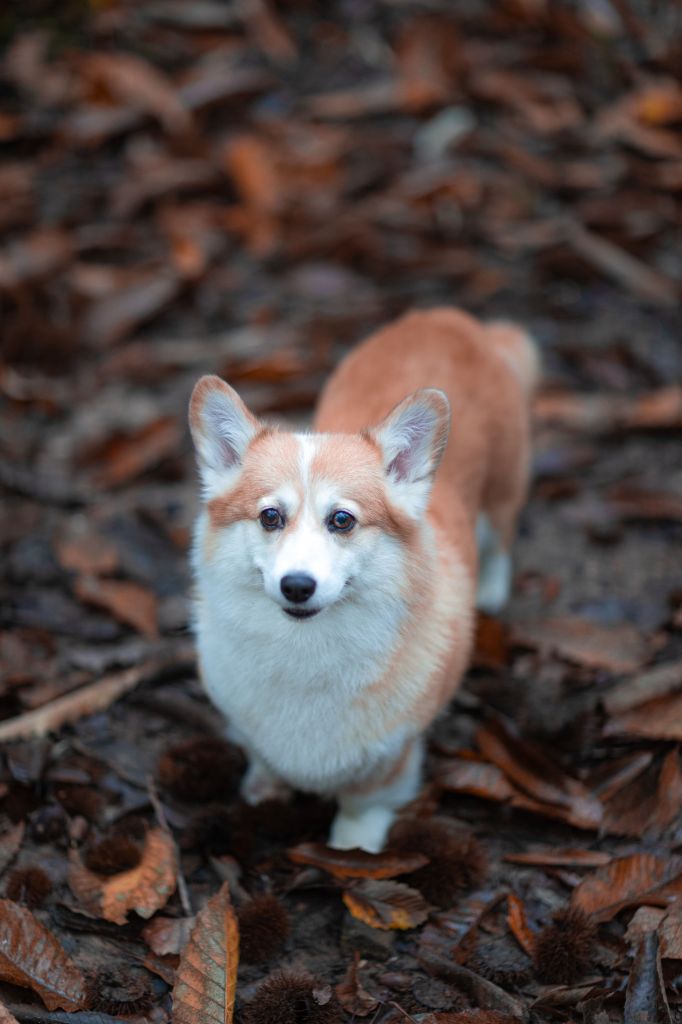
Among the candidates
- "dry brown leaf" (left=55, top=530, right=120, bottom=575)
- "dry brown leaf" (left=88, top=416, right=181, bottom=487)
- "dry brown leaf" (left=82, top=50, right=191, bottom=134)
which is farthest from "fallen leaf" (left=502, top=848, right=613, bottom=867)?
"dry brown leaf" (left=82, top=50, right=191, bottom=134)

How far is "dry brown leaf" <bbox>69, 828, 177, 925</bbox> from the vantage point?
274 cm

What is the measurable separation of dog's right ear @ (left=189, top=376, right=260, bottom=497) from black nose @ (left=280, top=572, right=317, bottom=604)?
0.53m

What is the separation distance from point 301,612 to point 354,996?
1.05 metres

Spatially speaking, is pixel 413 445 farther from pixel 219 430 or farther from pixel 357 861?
pixel 357 861

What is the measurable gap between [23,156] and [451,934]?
508cm

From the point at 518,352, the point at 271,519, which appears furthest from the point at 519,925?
the point at 518,352

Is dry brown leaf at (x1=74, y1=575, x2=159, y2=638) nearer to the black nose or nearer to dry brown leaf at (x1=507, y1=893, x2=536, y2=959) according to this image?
the black nose

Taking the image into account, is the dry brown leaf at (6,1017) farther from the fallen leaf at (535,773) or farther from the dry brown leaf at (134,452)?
the dry brown leaf at (134,452)

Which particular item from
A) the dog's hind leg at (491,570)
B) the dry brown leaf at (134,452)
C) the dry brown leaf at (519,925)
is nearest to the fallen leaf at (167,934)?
the dry brown leaf at (519,925)

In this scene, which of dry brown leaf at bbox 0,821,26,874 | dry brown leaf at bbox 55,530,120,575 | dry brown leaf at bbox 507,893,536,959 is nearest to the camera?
dry brown leaf at bbox 507,893,536,959

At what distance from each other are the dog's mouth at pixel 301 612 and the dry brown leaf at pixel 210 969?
2.68 ft

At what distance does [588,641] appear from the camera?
3.62m

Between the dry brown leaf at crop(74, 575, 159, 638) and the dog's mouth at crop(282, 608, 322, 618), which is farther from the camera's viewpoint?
the dry brown leaf at crop(74, 575, 159, 638)

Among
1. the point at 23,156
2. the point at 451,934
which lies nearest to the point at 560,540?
the point at 451,934
